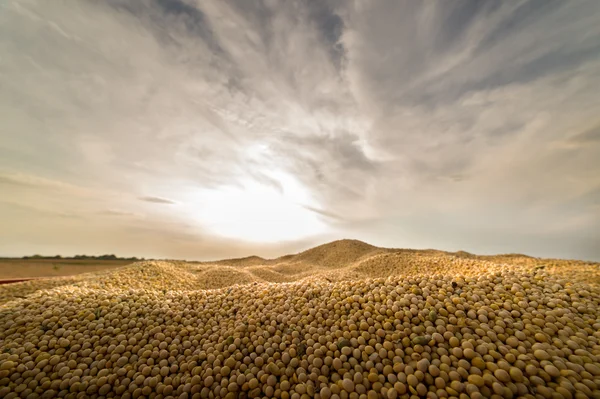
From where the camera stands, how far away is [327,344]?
2.58m

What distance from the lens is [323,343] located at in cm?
261

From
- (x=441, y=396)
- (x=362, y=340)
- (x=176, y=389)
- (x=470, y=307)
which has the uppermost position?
(x=470, y=307)

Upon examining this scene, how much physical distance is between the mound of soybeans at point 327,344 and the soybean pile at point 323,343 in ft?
0.04

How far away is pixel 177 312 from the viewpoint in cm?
334

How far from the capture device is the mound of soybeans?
2.10 meters

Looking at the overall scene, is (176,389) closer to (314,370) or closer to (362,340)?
(314,370)

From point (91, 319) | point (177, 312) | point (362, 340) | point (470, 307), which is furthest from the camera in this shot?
point (177, 312)

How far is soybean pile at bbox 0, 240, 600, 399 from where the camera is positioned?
211cm

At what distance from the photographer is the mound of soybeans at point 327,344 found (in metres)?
2.10

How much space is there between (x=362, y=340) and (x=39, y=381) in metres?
3.04

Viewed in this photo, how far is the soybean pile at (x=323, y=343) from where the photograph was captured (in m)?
2.11

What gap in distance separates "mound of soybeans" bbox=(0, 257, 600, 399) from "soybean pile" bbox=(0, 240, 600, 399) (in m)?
0.01

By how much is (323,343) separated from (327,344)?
1.9 inches

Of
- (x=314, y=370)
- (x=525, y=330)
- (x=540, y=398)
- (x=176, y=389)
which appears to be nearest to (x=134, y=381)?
(x=176, y=389)
